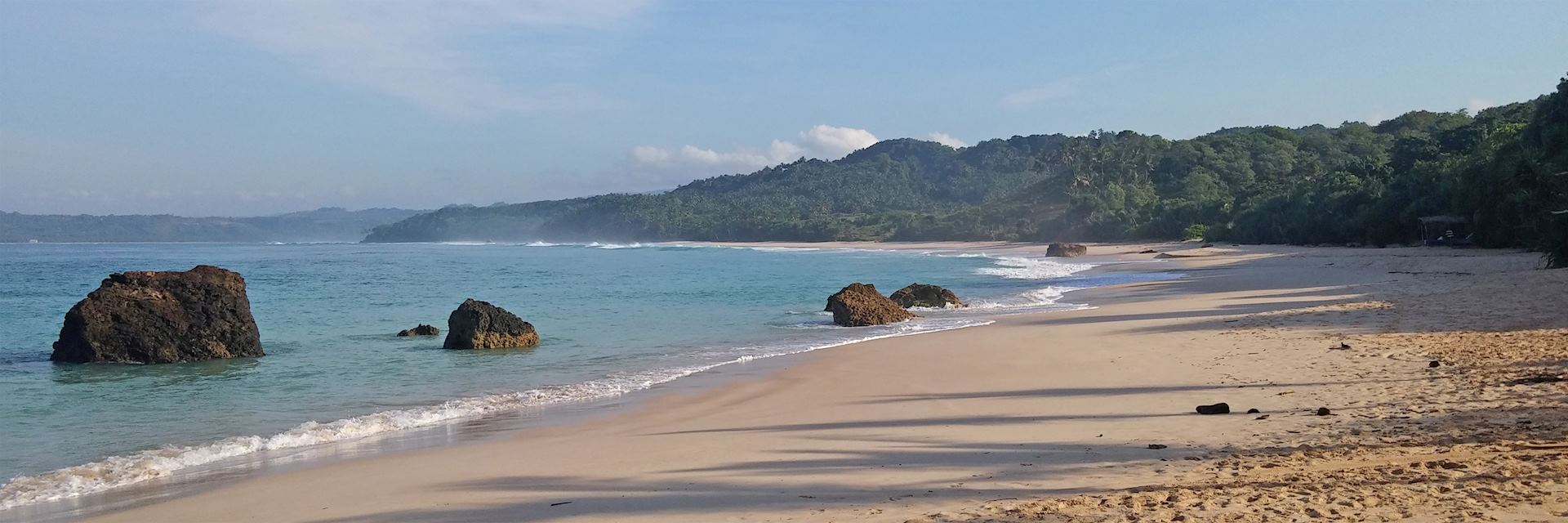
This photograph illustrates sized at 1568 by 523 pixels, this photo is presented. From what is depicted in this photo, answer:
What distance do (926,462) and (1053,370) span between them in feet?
19.2

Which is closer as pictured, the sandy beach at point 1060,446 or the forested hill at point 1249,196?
the sandy beach at point 1060,446

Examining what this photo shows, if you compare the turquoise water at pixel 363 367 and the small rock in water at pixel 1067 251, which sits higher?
the small rock in water at pixel 1067 251

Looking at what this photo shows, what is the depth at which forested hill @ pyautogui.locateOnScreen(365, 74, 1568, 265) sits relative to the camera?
33.5 meters

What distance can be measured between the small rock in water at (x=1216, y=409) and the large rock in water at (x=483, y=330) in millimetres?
13107

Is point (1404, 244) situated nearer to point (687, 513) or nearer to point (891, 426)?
point (891, 426)

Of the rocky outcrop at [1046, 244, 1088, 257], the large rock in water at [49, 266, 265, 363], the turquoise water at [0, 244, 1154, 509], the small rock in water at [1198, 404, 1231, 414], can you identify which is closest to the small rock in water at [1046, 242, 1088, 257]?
the rocky outcrop at [1046, 244, 1088, 257]

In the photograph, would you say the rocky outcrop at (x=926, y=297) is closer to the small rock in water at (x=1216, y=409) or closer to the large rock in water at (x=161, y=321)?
the large rock in water at (x=161, y=321)

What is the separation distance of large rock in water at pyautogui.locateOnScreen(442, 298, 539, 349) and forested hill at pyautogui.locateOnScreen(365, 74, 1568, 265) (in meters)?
21.4

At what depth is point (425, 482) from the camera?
24.6 feet

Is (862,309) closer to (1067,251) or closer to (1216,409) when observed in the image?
(1216,409)

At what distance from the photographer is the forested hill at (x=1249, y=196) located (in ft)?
110

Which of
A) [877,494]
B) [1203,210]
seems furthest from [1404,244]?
[877,494]

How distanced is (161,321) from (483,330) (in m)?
5.32

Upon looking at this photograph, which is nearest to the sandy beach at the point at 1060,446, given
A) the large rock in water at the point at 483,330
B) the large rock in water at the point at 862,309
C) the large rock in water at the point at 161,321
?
the large rock in water at the point at 483,330
